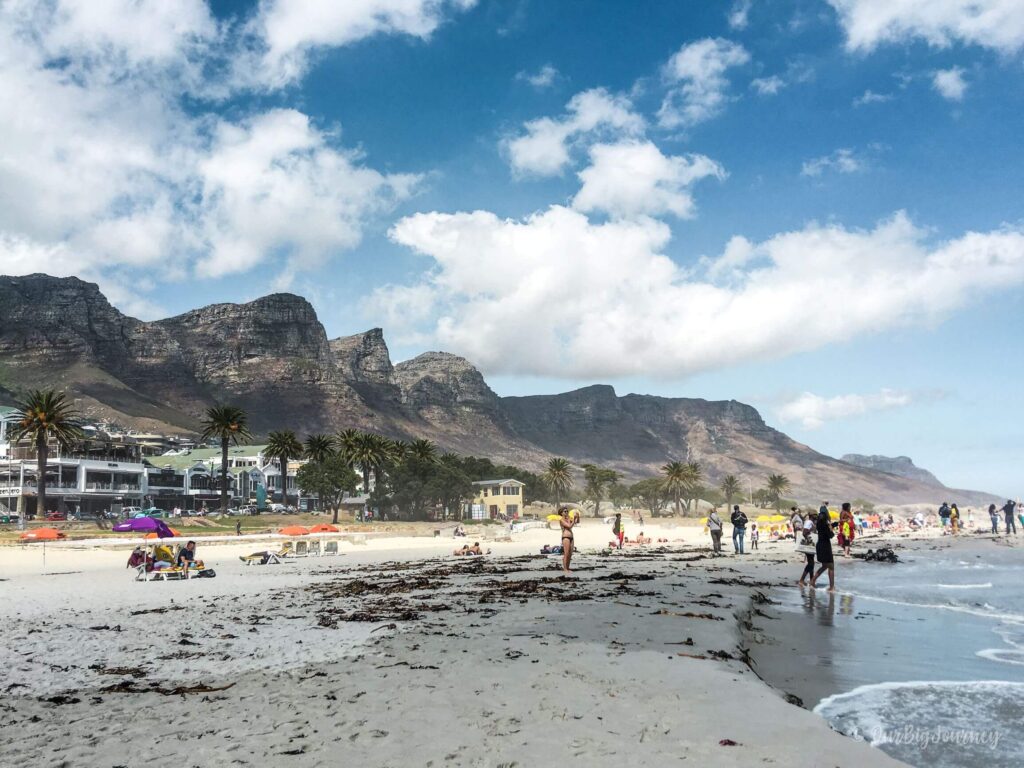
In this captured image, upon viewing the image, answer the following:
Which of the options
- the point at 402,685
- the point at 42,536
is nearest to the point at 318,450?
the point at 42,536

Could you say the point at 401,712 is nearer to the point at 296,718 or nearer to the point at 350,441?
the point at 296,718

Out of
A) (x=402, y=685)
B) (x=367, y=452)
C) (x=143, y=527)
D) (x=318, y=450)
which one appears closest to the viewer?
(x=402, y=685)

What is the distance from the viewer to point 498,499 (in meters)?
115

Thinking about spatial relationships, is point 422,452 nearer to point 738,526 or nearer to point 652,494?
point 652,494

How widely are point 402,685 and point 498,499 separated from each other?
109 m

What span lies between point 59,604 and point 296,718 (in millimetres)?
14874

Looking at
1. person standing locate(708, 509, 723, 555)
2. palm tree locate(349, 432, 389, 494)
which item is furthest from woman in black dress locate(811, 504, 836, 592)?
palm tree locate(349, 432, 389, 494)

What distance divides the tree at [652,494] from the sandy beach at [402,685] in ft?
446

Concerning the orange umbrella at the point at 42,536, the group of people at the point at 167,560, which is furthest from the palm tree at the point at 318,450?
the group of people at the point at 167,560

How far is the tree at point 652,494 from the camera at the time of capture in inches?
5906

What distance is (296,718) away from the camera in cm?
664

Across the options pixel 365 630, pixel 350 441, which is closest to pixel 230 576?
pixel 365 630

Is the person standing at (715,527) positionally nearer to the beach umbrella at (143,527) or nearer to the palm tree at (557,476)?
the beach umbrella at (143,527)

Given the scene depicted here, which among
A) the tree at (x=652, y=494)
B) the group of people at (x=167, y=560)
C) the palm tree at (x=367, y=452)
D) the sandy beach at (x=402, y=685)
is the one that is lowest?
the tree at (x=652, y=494)
